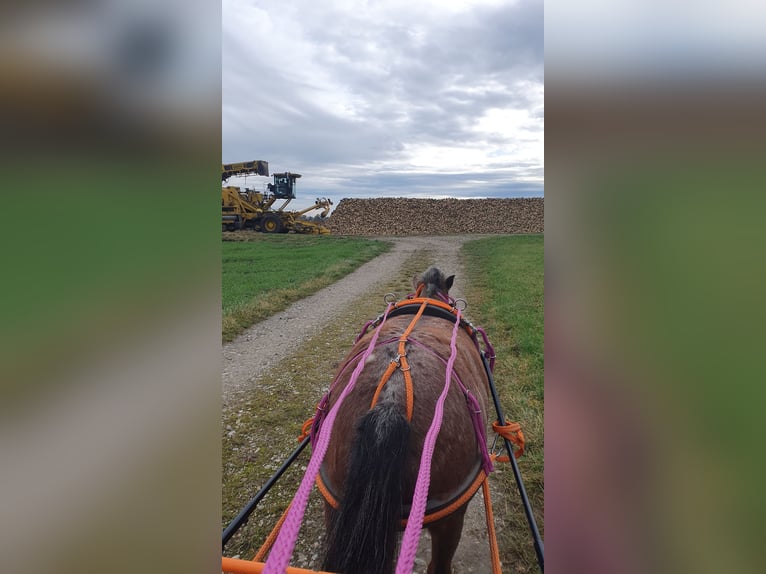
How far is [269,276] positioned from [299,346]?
5.67 m

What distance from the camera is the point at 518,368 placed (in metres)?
5.23

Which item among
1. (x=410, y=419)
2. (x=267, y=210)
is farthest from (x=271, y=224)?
(x=410, y=419)

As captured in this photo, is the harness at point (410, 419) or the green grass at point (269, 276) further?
the green grass at point (269, 276)

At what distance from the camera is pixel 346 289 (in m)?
10.7

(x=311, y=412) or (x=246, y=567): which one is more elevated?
(x=246, y=567)

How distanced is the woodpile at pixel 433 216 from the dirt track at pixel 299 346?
2804cm

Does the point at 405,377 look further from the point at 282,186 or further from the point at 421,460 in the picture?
the point at 282,186

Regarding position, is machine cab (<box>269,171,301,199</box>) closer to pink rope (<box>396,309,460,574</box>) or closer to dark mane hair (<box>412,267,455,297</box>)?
dark mane hair (<box>412,267,455,297</box>)

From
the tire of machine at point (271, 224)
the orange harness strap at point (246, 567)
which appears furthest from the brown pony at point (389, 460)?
the tire of machine at point (271, 224)

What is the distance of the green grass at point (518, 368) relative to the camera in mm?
2857

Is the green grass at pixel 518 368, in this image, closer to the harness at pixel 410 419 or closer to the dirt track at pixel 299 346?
the dirt track at pixel 299 346
